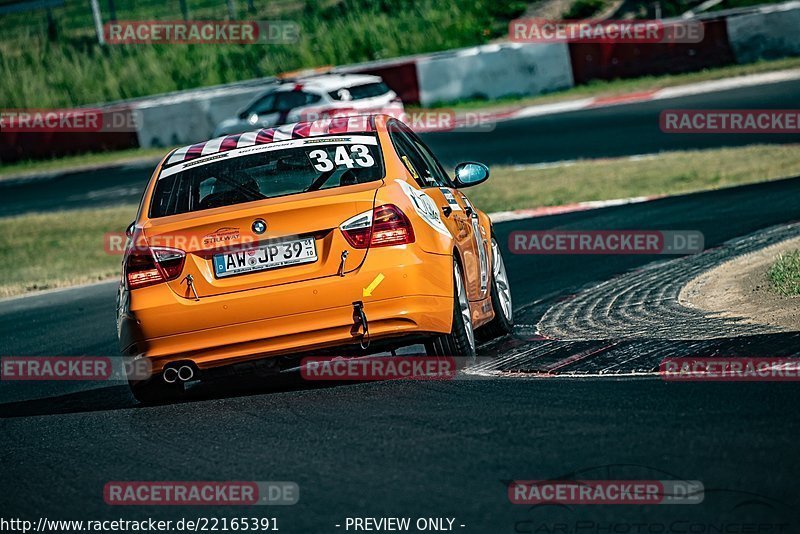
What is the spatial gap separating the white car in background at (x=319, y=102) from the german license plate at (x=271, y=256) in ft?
70.0

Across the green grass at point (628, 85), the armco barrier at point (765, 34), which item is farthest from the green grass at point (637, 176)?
the armco barrier at point (765, 34)

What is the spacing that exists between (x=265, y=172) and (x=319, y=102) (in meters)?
21.7

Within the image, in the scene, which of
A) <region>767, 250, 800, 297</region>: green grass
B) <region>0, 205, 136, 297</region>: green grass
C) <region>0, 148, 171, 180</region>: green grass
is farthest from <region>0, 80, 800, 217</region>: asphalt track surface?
<region>767, 250, 800, 297</region>: green grass

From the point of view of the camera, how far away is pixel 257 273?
7.11 m

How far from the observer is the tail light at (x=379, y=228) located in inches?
279

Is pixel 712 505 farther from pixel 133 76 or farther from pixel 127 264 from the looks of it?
pixel 133 76

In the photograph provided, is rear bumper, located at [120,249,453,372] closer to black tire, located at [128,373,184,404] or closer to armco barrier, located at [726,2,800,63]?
black tire, located at [128,373,184,404]

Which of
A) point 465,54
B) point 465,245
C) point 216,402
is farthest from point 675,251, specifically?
point 465,54

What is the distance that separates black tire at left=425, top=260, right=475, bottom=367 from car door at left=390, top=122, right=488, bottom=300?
1.12 feet

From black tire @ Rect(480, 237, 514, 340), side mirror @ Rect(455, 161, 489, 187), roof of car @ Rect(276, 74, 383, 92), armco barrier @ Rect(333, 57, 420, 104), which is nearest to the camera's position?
side mirror @ Rect(455, 161, 489, 187)

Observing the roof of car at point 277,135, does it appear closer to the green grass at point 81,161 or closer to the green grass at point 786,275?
the green grass at point 786,275

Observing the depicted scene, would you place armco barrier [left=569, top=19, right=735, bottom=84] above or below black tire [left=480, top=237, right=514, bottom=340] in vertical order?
above

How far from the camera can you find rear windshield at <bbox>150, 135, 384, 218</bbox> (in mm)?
7711

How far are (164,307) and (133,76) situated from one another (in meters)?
Answer: 35.0
